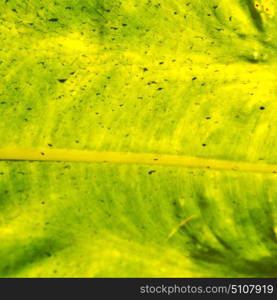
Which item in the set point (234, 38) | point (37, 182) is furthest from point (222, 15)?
point (37, 182)

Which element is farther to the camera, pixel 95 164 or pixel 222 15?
pixel 222 15

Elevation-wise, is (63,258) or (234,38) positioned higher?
(234,38)

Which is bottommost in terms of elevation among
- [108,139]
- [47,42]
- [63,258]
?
[63,258]

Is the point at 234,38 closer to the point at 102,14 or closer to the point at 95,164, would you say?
the point at 102,14
